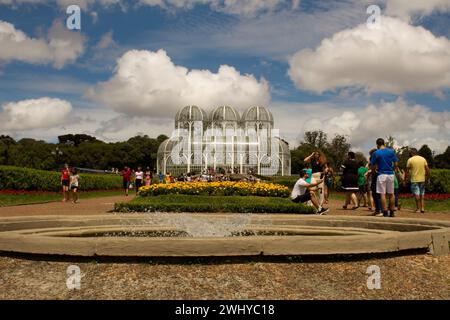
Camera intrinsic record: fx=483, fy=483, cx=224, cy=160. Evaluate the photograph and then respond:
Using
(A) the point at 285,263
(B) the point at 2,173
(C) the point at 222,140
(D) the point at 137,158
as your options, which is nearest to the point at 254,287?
(A) the point at 285,263

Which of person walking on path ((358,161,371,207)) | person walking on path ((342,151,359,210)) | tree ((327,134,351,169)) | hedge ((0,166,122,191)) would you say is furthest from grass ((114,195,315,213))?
tree ((327,134,351,169))

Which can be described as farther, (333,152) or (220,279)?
(333,152)

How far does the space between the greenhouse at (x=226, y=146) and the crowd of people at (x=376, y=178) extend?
133ft

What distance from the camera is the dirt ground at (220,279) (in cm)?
447

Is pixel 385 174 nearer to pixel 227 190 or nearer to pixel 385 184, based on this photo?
pixel 385 184

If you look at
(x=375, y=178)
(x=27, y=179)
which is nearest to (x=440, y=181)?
(x=375, y=178)

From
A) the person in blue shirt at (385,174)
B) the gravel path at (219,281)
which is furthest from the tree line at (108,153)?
the gravel path at (219,281)

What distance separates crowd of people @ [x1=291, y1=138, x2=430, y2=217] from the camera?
32.4 feet

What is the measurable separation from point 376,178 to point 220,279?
6962 millimetres

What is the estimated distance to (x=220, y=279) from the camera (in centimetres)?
470

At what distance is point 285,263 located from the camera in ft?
16.6

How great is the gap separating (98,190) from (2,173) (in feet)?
31.9

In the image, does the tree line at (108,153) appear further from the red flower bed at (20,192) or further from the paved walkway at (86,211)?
the paved walkway at (86,211)

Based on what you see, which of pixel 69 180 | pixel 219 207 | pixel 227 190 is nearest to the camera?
pixel 219 207
